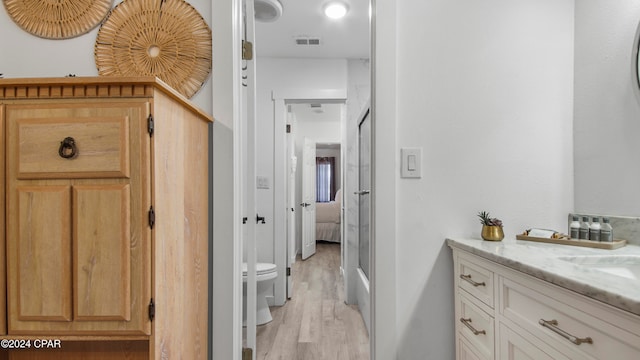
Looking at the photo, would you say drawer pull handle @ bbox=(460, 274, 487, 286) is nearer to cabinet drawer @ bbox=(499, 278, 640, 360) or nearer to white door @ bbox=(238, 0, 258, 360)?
cabinet drawer @ bbox=(499, 278, 640, 360)

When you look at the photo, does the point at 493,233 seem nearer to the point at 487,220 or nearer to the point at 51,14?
the point at 487,220

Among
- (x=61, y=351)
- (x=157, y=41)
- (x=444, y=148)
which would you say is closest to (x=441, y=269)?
(x=444, y=148)

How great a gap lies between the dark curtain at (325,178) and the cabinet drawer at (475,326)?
8.74m

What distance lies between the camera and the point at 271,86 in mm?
3227

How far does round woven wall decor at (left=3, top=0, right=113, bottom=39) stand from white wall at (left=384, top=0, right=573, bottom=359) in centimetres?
131

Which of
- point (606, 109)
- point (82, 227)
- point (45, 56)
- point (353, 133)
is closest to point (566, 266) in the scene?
point (606, 109)

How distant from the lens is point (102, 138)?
33.8 inches

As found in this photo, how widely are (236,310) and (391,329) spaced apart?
2.14ft

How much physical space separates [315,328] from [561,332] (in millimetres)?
2038

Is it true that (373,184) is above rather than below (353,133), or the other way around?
below

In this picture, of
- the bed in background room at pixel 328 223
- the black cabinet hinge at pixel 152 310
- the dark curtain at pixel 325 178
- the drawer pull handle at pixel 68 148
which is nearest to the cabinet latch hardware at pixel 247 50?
the drawer pull handle at pixel 68 148

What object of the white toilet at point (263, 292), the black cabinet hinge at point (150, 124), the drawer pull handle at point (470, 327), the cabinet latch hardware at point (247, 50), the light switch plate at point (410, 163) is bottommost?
the white toilet at point (263, 292)

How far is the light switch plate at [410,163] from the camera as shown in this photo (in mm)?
1373

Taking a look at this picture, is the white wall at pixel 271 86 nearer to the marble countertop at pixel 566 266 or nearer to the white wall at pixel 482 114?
the white wall at pixel 482 114
